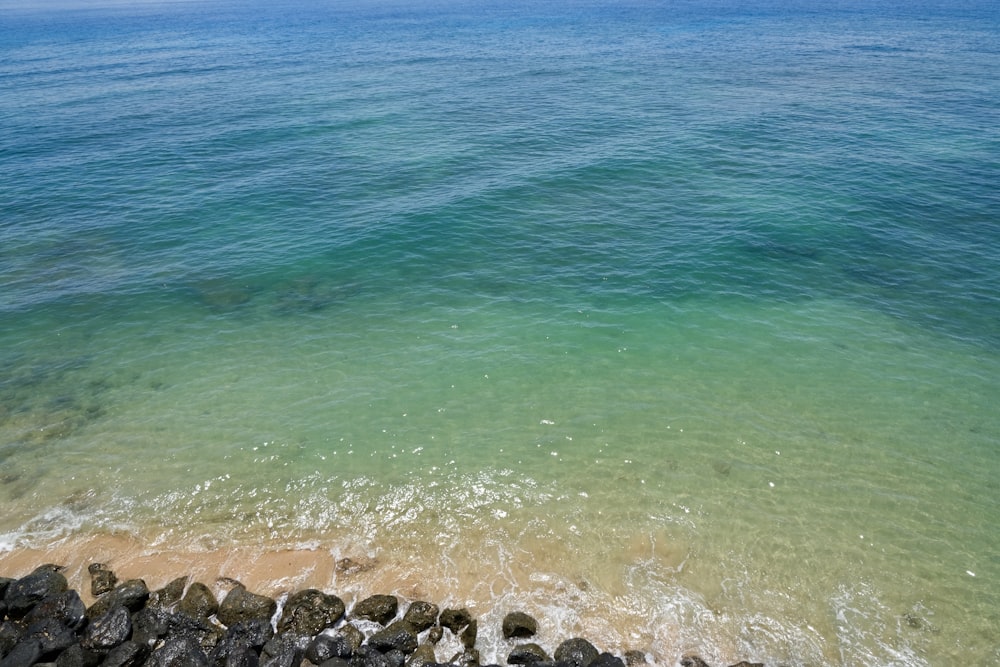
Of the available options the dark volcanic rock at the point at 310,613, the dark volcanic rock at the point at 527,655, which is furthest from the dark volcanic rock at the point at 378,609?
the dark volcanic rock at the point at 527,655

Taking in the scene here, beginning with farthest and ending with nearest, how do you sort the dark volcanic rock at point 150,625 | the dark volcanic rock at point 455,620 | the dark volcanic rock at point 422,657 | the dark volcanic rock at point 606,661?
the dark volcanic rock at point 455,620, the dark volcanic rock at point 150,625, the dark volcanic rock at point 422,657, the dark volcanic rock at point 606,661

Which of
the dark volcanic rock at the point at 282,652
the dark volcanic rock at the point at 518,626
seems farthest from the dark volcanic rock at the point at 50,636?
the dark volcanic rock at the point at 518,626

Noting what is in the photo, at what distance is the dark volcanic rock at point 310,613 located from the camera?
17.3m

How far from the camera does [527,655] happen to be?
1628cm

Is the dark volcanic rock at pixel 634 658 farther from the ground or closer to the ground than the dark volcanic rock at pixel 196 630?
closer to the ground

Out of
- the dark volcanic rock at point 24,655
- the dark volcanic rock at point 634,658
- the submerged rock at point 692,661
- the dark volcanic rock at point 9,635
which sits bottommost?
the submerged rock at point 692,661

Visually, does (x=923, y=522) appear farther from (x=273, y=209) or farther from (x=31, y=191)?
(x=31, y=191)

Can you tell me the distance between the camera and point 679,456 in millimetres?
23719

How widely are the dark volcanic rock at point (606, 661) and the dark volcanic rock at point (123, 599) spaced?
13477 mm

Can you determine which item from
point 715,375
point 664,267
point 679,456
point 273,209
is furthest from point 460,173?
point 679,456

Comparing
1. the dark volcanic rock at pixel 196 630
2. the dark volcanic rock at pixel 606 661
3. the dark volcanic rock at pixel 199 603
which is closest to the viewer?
the dark volcanic rock at pixel 606 661

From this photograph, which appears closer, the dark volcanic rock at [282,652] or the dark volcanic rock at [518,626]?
the dark volcanic rock at [282,652]

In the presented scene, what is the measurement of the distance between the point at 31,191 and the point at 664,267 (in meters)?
49.2

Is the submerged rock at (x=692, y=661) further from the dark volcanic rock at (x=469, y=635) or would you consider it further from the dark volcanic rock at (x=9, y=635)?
the dark volcanic rock at (x=9, y=635)
